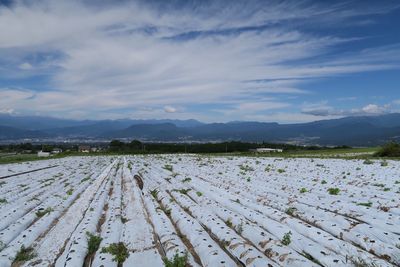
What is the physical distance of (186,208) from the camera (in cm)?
895

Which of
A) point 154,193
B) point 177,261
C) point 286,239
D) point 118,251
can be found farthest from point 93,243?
point 154,193

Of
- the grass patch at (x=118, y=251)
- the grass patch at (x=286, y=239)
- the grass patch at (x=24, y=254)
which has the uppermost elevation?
the grass patch at (x=286, y=239)

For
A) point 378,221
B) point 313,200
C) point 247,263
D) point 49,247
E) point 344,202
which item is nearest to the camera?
point 247,263

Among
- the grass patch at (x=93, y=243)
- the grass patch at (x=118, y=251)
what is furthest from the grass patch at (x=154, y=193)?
the grass patch at (x=118, y=251)

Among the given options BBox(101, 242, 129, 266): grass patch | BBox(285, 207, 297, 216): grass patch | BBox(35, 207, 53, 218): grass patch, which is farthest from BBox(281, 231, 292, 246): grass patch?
BBox(35, 207, 53, 218): grass patch

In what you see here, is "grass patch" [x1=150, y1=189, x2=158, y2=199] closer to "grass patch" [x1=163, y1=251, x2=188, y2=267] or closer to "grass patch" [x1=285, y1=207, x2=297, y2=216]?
"grass patch" [x1=285, y1=207, x2=297, y2=216]

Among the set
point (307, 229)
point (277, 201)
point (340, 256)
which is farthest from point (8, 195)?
point (340, 256)

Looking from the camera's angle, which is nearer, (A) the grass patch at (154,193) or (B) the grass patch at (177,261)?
(B) the grass patch at (177,261)

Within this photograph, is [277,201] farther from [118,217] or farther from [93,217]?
[93,217]

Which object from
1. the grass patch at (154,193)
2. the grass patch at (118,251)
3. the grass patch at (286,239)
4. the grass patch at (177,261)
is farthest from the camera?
the grass patch at (154,193)

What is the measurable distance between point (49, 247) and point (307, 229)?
5.15 m

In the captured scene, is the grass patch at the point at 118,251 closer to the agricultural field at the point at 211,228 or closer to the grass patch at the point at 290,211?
the agricultural field at the point at 211,228

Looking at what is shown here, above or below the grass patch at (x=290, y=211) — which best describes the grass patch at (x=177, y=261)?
below

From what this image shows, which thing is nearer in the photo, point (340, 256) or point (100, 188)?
point (340, 256)
